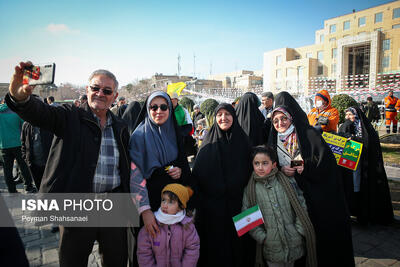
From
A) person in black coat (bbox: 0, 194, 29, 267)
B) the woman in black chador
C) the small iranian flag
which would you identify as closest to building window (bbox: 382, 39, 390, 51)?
the woman in black chador

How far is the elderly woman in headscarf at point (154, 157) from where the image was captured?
2.09 metres

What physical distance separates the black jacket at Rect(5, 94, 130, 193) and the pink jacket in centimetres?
70

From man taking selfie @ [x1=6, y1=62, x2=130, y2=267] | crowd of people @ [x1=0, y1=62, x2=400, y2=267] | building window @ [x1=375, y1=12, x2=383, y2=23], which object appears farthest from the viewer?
building window @ [x1=375, y1=12, x2=383, y2=23]

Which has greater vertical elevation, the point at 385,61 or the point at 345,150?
A: the point at 385,61

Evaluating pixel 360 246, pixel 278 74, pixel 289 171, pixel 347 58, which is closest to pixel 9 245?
pixel 289 171

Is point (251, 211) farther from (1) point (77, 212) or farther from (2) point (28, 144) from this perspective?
(2) point (28, 144)

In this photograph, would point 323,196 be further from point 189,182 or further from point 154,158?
point 154,158

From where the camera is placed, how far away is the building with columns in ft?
→ 106

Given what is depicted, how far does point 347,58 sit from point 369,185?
38303 mm

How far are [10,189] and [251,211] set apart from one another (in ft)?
18.4

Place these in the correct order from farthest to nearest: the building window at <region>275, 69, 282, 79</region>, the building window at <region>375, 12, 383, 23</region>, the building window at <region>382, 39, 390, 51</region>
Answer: the building window at <region>275, 69, 282, 79</region> → the building window at <region>375, 12, 383, 23</region> → the building window at <region>382, 39, 390, 51</region>

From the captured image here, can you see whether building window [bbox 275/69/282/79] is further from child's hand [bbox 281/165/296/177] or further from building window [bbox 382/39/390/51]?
child's hand [bbox 281/165/296/177]

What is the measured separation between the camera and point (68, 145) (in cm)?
178

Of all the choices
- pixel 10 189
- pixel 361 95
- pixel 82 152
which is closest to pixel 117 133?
pixel 82 152
